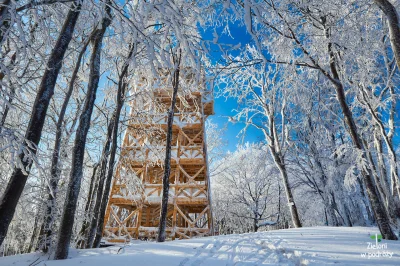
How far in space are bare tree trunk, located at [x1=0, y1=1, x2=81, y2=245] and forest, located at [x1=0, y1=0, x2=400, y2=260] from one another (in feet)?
0.04

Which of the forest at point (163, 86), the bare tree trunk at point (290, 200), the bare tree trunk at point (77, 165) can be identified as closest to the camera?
the forest at point (163, 86)

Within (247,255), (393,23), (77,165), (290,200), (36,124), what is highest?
(393,23)

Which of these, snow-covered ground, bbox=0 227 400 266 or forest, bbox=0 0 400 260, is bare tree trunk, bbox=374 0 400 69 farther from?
snow-covered ground, bbox=0 227 400 266

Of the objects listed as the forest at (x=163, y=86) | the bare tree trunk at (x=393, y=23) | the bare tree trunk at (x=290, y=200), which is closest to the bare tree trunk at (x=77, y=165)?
the forest at (x=163, y=86)

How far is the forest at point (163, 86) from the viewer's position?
2020 mm

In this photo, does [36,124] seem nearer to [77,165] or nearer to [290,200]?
[77,165]

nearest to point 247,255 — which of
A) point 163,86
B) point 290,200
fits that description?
point 163,86

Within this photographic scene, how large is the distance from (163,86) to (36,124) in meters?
1.81

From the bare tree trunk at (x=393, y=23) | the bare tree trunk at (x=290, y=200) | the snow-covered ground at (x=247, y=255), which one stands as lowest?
the snow-covered ground at (x=247, y=255)

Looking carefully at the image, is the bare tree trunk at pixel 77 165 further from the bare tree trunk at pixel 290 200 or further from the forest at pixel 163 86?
the bare tree trunk at pixel 290 200

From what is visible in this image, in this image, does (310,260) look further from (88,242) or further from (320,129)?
(320,129)

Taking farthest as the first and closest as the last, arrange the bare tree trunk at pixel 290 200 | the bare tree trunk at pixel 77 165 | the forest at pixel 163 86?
the bare tree trunk at pixel 290 200
the bare tree trunk at pixel 77 165
the forest at pixel 163 86

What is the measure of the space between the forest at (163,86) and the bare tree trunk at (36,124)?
14 millimetres

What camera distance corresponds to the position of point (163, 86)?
359 centimetres
